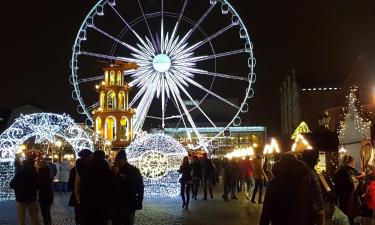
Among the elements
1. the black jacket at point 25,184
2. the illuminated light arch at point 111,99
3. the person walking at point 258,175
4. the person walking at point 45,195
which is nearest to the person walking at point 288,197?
the black jacket at point 25,184

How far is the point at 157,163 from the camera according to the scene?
2444 centimetres

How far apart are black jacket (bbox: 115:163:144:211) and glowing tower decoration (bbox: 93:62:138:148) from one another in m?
34.5

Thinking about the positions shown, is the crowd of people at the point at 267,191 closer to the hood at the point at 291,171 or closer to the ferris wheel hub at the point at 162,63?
the hood at the point at 291,171

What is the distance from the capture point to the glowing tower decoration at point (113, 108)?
44.9 metres

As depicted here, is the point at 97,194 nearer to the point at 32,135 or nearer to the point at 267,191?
the point at 267,191

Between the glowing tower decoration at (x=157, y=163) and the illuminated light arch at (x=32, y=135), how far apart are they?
265cm

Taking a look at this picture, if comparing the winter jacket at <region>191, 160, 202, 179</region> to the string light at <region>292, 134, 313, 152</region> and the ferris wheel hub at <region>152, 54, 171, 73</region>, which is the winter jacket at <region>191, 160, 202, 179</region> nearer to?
the string light at <region>292, 134, 313, 152</region>

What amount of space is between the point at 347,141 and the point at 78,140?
1202cm

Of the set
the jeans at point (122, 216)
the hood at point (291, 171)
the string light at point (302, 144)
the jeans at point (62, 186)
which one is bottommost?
the jeans at point (62, 186)

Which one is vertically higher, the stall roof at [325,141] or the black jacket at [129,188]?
the stall roof at [325,141]

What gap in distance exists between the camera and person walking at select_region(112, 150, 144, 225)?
32.1ft

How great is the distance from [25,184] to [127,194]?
129 inches

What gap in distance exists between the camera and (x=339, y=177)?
11.7 m

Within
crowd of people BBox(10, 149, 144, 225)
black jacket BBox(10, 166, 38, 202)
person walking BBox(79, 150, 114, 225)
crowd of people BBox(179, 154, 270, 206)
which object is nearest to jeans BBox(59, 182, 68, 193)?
crowd of people BBox(179, 154, 270, 206)
